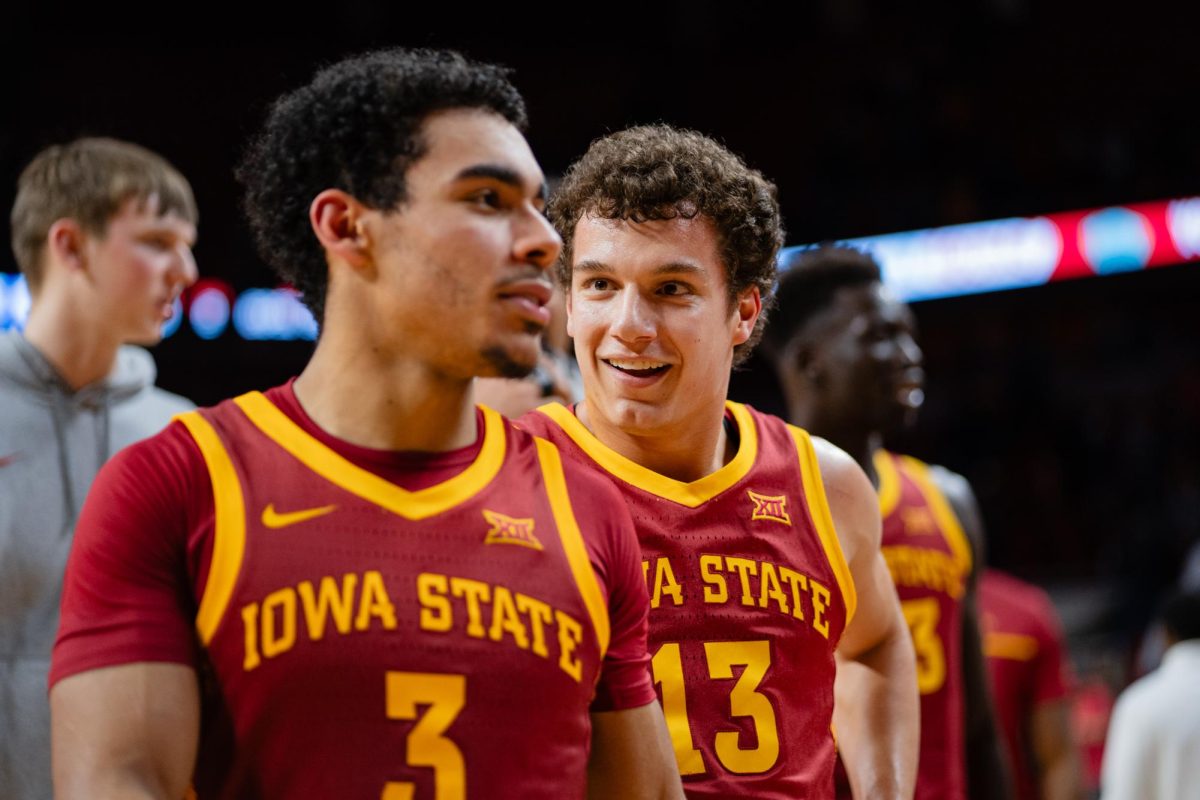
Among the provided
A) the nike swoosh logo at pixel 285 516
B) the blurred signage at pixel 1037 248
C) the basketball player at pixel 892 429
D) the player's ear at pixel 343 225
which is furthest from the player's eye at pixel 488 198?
the blurred signage at pixel 1037 248

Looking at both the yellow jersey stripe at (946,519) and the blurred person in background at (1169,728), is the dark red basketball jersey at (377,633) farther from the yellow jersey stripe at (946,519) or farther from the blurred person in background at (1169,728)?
the blurred person in background at (1169,728)

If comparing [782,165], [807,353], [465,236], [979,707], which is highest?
[782,165]

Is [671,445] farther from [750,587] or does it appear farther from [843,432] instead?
[843,432]

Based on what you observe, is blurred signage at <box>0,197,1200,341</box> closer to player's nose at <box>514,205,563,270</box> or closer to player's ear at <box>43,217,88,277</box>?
player's ear at <box>43,217,88,277</box>

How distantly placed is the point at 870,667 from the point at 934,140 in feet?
41.9

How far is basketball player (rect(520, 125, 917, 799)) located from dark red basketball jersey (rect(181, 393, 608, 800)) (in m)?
0.61

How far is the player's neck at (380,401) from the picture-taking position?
219cm

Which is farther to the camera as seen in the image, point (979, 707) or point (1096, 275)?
point (1096, 275)

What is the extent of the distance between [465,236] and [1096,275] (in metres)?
12.2

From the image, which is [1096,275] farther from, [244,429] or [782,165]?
[244,429]

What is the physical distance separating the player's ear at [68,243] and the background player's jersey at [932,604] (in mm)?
2538

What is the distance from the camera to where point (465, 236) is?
2.17 m

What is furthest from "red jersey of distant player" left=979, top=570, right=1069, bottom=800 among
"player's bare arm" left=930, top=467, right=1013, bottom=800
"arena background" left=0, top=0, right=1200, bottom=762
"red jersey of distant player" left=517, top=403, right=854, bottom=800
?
"arena background" left=0, top=0, right=1200, bottom=762

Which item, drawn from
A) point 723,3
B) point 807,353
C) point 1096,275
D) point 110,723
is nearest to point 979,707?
point 807,353
